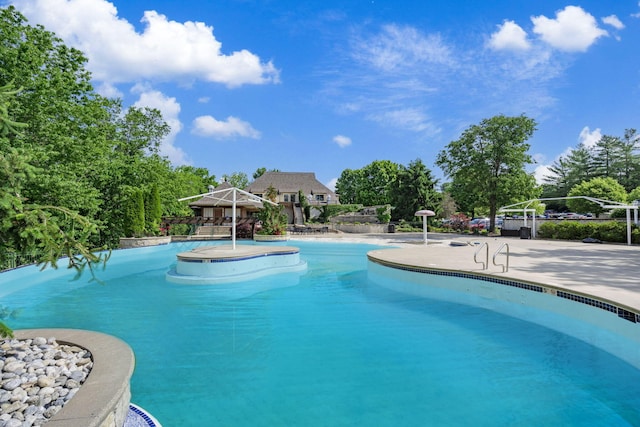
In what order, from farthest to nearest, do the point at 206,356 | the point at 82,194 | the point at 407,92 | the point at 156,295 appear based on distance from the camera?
1. the point at 407,92
2. the point at 82,194
3. the point at 156,295
4. the point at 206,356

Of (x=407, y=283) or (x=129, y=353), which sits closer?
(x=129, y=353)

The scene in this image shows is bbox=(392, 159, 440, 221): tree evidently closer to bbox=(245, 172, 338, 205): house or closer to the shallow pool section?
bbox=(245, 172, 338, 205): house

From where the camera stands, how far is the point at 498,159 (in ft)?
85.4

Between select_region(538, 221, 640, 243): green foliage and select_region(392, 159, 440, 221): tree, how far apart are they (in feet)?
46.6

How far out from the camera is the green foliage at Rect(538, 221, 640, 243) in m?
17.0

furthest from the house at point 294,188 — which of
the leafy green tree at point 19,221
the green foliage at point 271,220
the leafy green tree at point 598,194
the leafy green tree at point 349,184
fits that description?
the leafy green tree at point 19,221

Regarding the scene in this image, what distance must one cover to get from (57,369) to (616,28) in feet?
77.0

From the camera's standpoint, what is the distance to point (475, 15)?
45.0ft

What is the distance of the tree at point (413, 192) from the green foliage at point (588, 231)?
14206 mm

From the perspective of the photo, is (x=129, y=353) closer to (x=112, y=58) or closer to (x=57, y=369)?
(x=57, y=369)

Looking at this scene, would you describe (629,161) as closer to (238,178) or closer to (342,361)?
(238,178)

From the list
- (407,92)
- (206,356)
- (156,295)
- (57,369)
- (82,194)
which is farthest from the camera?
(407,92)

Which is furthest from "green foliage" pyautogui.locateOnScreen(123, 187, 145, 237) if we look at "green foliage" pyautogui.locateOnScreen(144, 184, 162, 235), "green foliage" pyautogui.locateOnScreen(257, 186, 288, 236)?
"green foliage" pyautogui.locateOnScreen(257, 186, 288, 236)

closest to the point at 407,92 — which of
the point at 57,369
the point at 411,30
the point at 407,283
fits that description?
the point at 411,30
